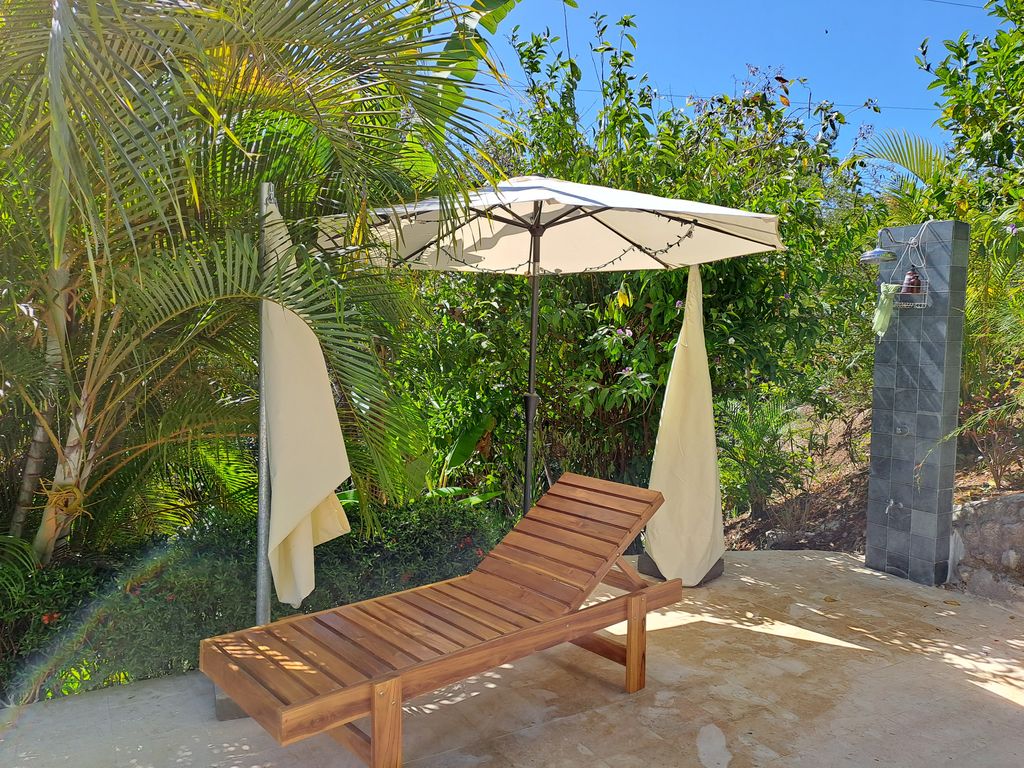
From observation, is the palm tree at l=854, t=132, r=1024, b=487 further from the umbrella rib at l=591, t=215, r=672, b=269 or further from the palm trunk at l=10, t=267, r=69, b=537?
the palm trunk at l=10, t=267, r=69, b=537

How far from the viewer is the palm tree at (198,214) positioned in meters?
2.86

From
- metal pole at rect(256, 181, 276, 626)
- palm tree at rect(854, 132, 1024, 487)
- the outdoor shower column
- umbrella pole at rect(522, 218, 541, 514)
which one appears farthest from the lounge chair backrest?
palm tree at rect(854, 132, 1024, 487)

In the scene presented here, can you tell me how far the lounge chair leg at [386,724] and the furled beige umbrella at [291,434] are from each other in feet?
2.43

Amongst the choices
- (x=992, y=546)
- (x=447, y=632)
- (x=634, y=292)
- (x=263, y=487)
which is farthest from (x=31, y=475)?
(x=992, y=546)

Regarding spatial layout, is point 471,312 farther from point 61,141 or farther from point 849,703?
point 61,141

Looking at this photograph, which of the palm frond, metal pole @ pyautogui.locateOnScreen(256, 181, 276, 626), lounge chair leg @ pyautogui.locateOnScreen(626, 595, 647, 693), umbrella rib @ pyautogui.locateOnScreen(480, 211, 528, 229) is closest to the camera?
metal pole @ pyautogui.locateOnScreen(256, 181, 276, 626)

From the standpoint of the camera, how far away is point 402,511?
4586mm

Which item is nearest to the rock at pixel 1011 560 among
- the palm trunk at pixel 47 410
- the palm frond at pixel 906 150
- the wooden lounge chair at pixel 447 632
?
the wooden lounge chair at pixel 447 632

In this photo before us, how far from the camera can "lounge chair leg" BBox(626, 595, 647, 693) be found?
3.48 meters

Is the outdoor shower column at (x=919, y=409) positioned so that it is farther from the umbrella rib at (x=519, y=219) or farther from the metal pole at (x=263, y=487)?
the metal pole at (x=263, y=487)

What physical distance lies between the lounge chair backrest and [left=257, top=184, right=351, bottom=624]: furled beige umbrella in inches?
33.2

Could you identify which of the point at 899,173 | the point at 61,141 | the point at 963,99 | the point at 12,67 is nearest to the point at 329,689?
the point at 61,141

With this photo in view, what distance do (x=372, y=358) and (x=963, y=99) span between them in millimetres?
3936

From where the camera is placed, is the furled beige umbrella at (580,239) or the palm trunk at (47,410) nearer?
the palm trunk at (47,410)
